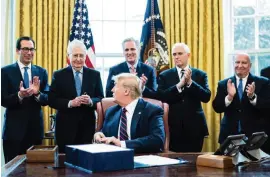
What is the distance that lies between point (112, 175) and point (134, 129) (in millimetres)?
1068

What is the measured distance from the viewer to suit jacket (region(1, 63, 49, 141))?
3844 mm

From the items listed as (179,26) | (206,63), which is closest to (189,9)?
(179,26)

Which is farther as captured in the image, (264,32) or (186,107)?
(264,32)

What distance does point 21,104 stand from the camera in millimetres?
3875

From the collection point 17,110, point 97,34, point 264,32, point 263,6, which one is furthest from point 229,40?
point 17,110

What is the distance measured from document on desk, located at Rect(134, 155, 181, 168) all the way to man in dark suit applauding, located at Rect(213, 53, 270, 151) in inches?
71.3

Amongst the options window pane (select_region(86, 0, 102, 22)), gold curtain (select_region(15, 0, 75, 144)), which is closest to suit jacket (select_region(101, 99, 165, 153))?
gold curtain (select_region(15, 0, 75, 144))

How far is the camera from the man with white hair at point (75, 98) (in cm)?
382

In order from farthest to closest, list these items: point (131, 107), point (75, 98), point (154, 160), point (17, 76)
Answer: point (17, 76) < point (75, 98) < point (131, 107) < point (154, 160)

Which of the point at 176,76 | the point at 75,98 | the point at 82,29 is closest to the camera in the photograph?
the point at 75,98

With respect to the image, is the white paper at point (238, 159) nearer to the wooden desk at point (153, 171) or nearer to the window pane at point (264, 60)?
the wooden desk at point (153, 171)

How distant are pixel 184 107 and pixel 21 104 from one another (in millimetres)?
1627

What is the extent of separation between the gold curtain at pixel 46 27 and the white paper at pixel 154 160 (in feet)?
11.7

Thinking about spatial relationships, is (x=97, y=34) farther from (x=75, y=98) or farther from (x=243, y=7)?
(x=75, y=98)
